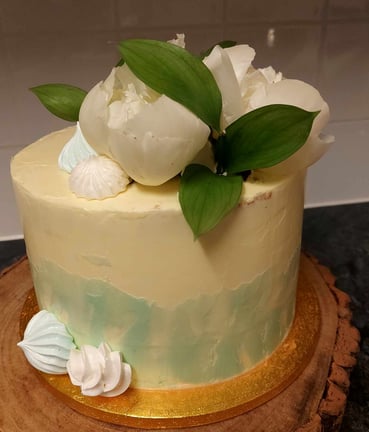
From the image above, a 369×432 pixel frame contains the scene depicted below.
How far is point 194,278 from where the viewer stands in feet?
2.46

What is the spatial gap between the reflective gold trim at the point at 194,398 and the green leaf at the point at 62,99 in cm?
42

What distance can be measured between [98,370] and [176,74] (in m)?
0.43

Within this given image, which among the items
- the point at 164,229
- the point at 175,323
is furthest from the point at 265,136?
the point at 175,323

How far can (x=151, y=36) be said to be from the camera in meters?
1.26

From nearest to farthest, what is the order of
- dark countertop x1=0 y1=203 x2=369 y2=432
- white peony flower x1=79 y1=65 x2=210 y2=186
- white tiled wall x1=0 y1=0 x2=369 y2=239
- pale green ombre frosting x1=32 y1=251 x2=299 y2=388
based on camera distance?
white peony flower x1=79 y1=65 x2=210 y2=186 < pale green ombre frosting x1=32 y1=251 x2=299 y2=388 < dark countertop x1=0 y1=203 x2=369 y2=432 < white tiled wall x1=0 y1=0 x2=369 y2=239

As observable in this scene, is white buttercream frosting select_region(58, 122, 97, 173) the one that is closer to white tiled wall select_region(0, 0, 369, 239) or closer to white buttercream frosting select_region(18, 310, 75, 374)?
white buttercream frosting select_region(18, 310, 75, 374)

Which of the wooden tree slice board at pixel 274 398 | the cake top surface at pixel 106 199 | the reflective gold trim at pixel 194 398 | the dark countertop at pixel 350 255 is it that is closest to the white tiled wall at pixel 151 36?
the dark countertop at pixel 350 255

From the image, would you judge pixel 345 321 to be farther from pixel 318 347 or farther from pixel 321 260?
pixel 321 260

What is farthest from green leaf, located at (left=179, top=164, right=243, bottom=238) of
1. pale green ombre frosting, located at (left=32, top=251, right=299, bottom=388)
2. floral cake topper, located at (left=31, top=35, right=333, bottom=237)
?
pale green ombre frosting, located at (left=32, top=251, right=299, bottom=388)

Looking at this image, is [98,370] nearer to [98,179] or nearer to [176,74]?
[98,179]

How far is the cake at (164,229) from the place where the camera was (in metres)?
0.69

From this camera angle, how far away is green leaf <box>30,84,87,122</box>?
0.87 meters

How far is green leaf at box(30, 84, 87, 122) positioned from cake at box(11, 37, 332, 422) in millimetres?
59

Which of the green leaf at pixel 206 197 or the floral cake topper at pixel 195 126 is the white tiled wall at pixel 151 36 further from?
the green leaf at pixel 206 197
